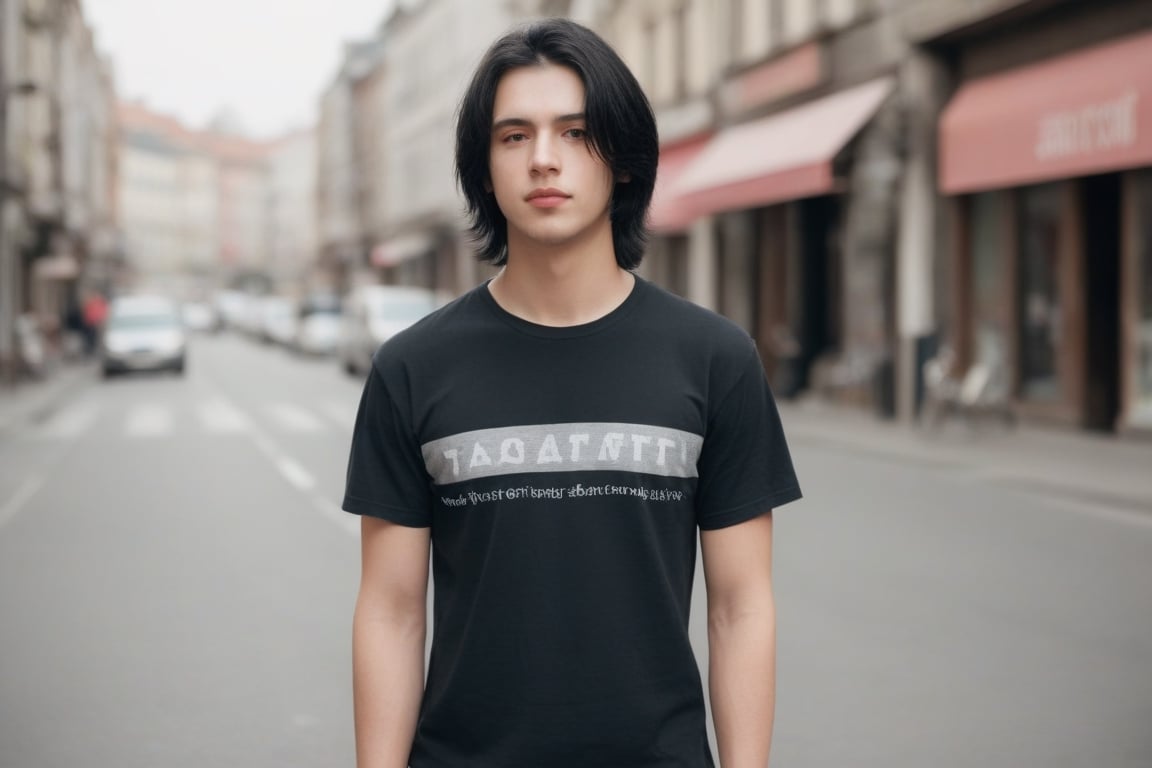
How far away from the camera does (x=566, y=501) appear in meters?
2.13

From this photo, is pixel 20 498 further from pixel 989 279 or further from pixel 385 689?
pixel 385 689

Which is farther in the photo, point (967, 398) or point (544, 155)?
point (967, 398)

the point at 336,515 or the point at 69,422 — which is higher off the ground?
the point at 336,515

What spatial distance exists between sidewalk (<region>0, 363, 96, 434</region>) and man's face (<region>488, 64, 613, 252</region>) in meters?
Answer: 20.6

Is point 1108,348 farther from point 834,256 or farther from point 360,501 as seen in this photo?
point 360,501

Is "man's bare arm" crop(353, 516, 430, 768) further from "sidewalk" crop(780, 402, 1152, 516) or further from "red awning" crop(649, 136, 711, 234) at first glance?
"red awning" crop(649, 136, 711, 234)

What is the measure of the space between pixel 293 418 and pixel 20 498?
9.80 meters

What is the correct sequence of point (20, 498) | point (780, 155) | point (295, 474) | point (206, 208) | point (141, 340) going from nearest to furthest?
point (20, 498) → point (295, 474) → point (780, 155) → point (141, 340) → point (206, 208)

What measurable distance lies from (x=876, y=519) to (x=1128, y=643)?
4322 millimetres

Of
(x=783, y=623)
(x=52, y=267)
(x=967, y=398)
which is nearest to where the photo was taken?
(x=783, y=623)

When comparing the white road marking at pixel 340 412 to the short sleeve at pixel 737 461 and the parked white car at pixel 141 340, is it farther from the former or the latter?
the short sleeve at pixel 737 461

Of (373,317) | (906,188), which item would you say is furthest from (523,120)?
(373,317)

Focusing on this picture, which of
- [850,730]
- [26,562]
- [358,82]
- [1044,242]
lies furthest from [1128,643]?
[358,82]

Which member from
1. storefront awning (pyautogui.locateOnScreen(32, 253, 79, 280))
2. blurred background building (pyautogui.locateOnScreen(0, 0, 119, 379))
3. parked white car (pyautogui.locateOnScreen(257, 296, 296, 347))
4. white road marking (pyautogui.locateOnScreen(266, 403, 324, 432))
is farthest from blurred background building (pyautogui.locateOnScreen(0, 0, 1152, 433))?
parked white car (pyautogui.locateOnScreen(257, 296, 296, 347))
